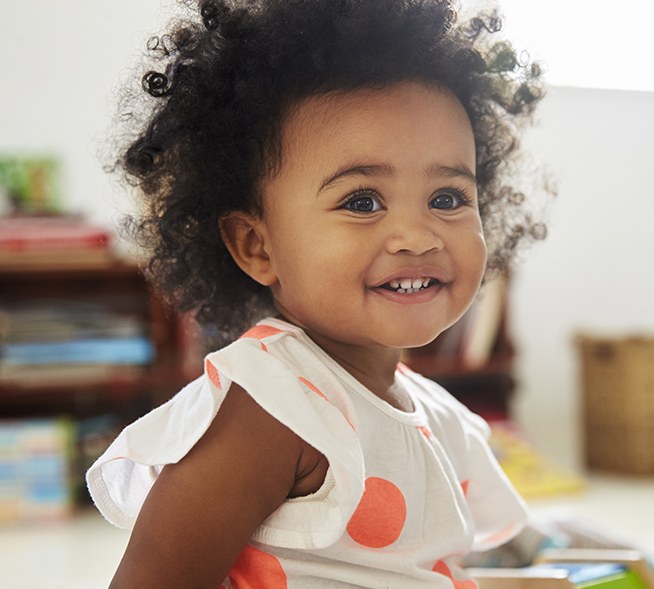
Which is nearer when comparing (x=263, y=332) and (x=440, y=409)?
(x=263, y=332)

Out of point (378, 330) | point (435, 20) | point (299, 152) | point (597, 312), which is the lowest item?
point (597, 312)

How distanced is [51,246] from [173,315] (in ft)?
1.30

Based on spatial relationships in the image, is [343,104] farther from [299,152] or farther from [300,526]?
[300,526]

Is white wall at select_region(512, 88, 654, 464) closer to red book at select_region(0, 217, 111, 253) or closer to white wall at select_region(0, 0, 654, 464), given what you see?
white wall at select_region(0, 0, 654, 464)

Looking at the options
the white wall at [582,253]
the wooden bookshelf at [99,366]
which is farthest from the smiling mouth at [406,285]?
the white wall at [582,253]

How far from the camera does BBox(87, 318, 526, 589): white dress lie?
730 mm

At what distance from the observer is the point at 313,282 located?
0.81 m

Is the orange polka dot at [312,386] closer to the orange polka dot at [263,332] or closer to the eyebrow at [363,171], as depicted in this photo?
the orange polka dot at [263,332]

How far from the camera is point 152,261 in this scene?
3.36ft

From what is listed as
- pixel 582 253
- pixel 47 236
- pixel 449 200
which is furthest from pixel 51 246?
pixel 449 200

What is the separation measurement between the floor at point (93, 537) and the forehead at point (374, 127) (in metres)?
1.43

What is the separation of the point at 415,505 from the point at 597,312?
2890 millimetres

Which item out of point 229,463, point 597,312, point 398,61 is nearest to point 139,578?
point 229,463

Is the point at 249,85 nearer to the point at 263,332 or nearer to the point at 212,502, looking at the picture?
the point at 263,332
